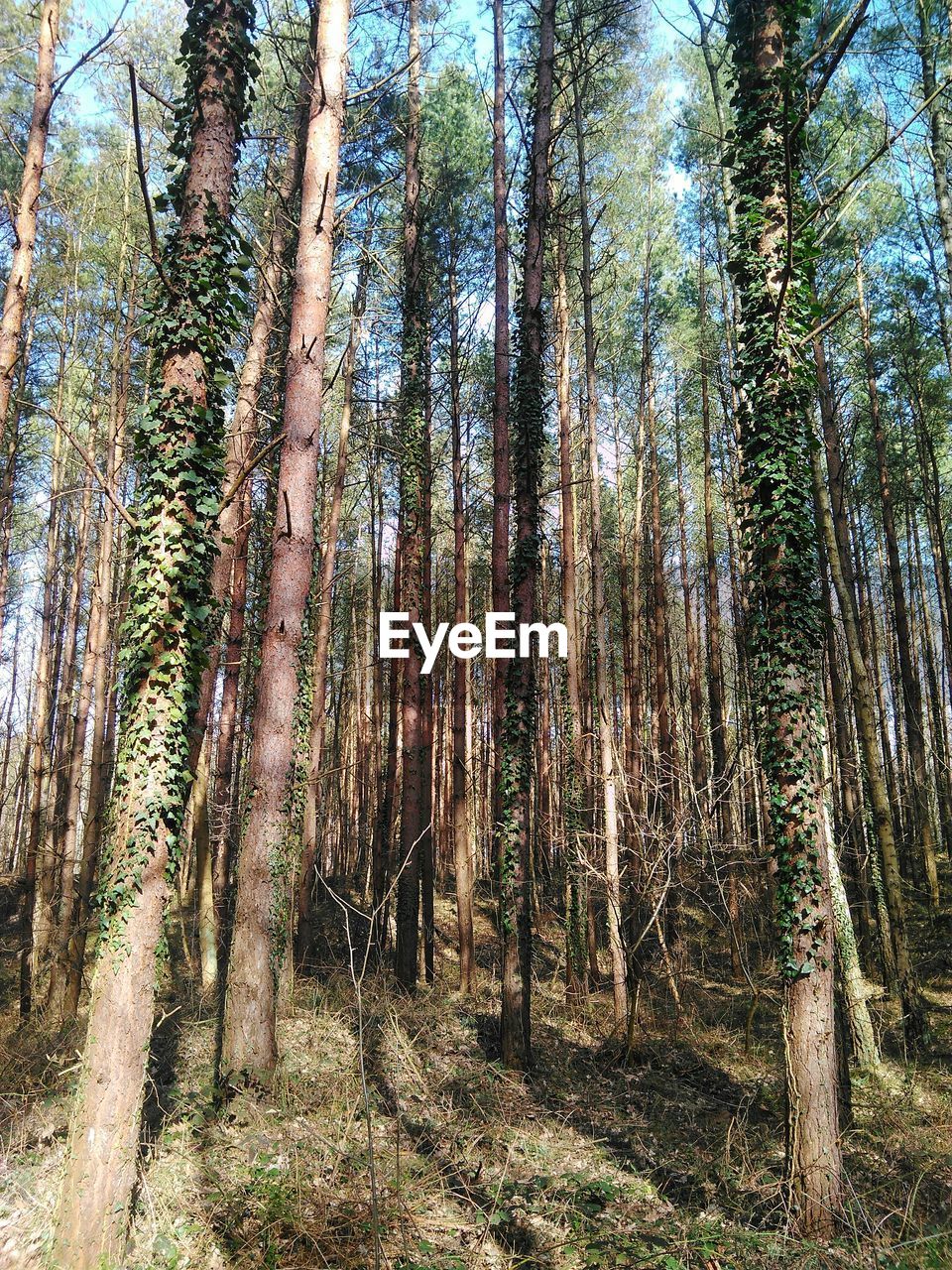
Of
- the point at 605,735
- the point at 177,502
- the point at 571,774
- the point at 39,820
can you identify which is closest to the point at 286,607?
the point at 177,502

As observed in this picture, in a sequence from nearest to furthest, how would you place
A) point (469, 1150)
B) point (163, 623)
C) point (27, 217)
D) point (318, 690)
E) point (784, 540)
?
point (163, 623), point (469, 1150), point (784, 540), point (27, 217), point (318, 690)

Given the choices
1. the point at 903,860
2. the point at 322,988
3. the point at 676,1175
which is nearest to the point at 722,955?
the point at 903,860

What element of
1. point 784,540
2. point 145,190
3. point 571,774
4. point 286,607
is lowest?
point 571,774

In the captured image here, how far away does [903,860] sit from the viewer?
18750mm

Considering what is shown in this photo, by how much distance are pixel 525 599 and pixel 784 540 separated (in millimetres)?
3493

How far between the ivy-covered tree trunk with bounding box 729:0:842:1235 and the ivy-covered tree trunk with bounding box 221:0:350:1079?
3.36 metres

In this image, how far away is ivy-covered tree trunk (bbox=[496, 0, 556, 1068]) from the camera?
777cm

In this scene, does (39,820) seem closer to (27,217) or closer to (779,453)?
(27,217)

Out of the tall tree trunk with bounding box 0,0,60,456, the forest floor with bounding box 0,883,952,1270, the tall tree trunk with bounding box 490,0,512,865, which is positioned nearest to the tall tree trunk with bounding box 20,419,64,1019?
the forest floor with bounding box 0,883,952,1270

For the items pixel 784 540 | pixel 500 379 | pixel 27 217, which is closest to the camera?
pixel 784 540

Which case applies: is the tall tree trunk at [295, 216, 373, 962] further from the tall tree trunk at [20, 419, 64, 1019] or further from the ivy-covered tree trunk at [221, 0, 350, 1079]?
the ivy-covered tree trunk at [221, 0, 350, 1079]

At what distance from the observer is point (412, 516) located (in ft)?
35.6

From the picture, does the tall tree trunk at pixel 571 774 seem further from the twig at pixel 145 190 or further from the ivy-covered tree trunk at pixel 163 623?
the twig at pixel 145 190

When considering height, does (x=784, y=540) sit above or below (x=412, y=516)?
below
